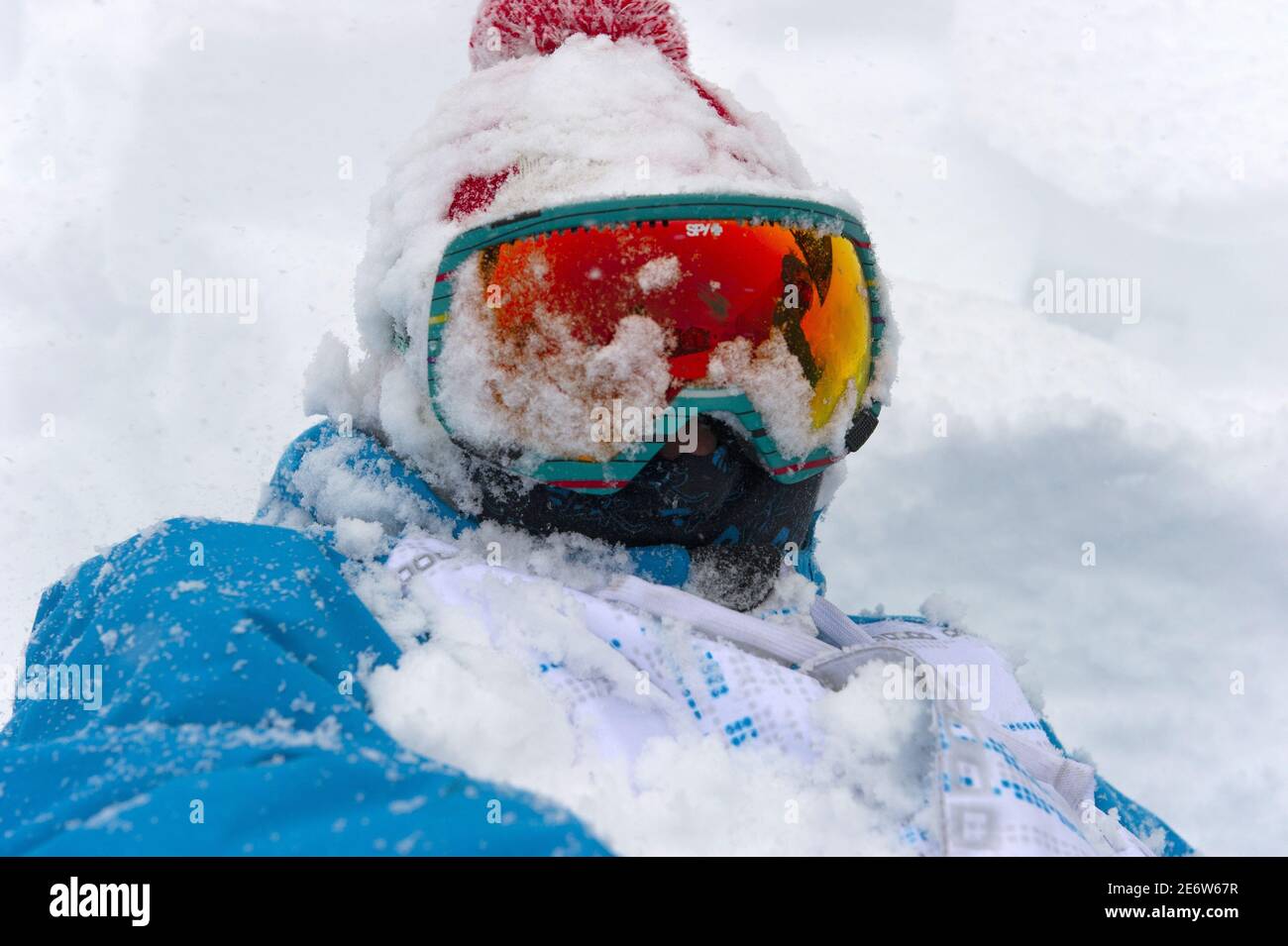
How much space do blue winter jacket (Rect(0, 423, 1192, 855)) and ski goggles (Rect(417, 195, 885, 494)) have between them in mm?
384

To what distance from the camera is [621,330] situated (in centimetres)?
154

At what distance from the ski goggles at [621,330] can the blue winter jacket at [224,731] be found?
1.26ft

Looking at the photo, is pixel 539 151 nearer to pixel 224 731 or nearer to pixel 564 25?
pixel 564 25

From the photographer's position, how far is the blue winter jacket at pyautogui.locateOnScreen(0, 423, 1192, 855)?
971 millimetres

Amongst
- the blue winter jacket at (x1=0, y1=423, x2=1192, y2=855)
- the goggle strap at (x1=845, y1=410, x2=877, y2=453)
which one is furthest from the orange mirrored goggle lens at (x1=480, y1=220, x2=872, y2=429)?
the blue winter jacket at (x1=0, y1=423, x2=1192, y2=855)

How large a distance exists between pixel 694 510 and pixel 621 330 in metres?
0.34

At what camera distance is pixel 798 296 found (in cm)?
163

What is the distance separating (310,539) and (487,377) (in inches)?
14.5

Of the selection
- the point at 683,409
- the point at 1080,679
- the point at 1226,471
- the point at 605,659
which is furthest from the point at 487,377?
the point at 1226,471

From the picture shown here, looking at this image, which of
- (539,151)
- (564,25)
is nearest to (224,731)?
(539,151)

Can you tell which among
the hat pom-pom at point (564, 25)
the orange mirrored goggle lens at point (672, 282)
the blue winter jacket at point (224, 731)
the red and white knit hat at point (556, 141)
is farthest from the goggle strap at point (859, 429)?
the blue winter jacket at point (224, 731)

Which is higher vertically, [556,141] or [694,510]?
[556,141]

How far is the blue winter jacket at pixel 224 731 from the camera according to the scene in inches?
38.2
